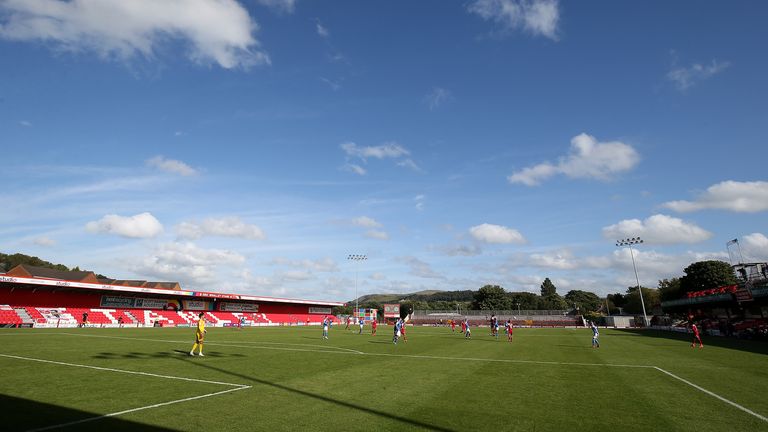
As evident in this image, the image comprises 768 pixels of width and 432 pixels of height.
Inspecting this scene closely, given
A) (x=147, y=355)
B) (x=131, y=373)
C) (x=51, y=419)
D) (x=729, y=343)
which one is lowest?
(x=729, y=343)

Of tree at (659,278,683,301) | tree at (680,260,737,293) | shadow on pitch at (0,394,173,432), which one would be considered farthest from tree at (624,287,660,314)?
shadow on pitch at (0,394,173,432)

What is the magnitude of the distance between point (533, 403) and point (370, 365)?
8.94 m

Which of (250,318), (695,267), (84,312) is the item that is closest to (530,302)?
(695,267)

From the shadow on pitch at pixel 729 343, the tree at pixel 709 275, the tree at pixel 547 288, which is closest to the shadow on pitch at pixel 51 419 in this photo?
the shadow on pitch at pixel 729 343

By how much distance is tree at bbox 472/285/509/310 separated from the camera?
14438 cm

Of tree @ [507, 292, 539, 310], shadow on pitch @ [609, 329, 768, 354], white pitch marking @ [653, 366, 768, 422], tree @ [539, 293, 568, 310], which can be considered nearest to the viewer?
white pitch marking @ [653, 366, 768, 422]

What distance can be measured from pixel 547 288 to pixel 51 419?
201 metres

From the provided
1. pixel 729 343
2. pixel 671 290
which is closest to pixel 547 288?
pixel 671 290

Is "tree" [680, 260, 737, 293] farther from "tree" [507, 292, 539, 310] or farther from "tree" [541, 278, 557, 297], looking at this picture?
"tree" [541, 278, 557, 297]

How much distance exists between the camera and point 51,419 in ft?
27.6

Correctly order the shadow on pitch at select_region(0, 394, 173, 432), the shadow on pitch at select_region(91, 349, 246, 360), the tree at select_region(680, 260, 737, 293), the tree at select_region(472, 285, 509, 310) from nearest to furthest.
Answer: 1. the shadow on pitch at select_region(0, 394, 173, 432)
2. the shadow on pitch at select_region(91, 349, 246, 360)
3. the tree at select_region(680, 260, 737, 293)
4. the tree at select_region(472, 285, 509, 310)

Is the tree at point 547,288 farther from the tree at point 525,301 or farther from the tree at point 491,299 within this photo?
the tree at point 491,299

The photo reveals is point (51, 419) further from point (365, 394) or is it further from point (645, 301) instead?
point (645, 301)

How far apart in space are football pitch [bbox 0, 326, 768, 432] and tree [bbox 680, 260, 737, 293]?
93.2 metres
